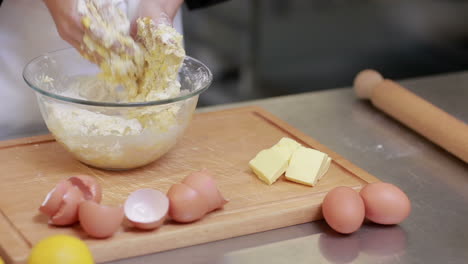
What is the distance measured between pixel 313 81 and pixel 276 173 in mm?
1764

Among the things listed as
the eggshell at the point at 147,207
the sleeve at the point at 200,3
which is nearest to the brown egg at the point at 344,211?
the eggshell at the point at 147,207

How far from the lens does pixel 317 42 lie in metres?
2.97

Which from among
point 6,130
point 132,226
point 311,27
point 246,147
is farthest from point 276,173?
point 311,27

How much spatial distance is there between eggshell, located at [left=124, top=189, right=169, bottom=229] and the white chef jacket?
26.0 inches

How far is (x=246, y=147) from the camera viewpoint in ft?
5.00

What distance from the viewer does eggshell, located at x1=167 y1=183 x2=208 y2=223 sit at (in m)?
1.16

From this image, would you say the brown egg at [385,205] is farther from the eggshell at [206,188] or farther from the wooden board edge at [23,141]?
the wooden board edge at [23,141]

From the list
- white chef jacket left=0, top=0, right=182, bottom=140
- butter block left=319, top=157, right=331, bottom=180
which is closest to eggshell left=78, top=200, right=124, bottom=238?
butter block left=319, top=157, right=331, bottom=180

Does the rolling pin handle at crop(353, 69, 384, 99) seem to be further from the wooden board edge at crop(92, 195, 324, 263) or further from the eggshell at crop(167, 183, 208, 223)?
the eggshell at crop(167, 183, 208, 223)

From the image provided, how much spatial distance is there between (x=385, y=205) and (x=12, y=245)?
0.66 m

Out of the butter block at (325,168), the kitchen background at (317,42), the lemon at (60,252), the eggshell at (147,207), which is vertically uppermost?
the lemon at (60,252)

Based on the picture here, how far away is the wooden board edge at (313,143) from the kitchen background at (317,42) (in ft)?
4.14

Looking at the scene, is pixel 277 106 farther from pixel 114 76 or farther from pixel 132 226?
pixel 132 226

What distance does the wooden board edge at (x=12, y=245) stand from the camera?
1069 millimetres
